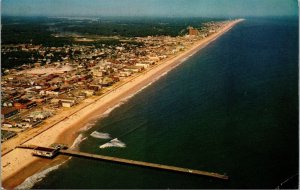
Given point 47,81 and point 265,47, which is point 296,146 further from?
point 265,47

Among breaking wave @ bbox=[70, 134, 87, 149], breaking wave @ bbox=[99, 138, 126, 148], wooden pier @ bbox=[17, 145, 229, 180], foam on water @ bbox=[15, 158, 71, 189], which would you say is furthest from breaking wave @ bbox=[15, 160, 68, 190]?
breaking wave @ bbox=[99, 138, 126, 148]

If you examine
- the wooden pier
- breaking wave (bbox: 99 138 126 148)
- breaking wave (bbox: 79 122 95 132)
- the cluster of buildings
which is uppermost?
the cluster of buildings

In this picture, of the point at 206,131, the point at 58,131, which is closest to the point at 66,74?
the point at 58,131

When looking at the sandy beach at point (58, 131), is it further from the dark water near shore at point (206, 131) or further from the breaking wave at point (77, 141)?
the dark water near shore at point (206, 131)

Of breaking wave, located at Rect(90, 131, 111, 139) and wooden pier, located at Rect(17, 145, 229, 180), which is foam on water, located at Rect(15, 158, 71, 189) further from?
breaking wave, located at Rect(90, 131, 111, 139)

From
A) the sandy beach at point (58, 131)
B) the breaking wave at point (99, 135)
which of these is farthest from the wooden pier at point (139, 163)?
the breaking wave at point (99, 135)

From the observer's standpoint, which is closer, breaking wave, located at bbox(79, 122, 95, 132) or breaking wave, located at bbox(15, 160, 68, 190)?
breaking wave, located at bbox(15, 160, 68, 190)

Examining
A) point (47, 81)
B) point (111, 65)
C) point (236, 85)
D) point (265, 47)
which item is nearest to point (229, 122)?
point (236, 85)
